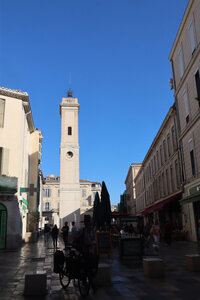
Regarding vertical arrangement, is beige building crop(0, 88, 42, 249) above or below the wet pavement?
above

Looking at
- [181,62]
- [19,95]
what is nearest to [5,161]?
[19,95]

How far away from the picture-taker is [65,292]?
649 cm

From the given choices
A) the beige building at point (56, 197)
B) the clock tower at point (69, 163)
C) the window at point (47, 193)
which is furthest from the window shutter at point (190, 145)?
the window at point (47, 193)

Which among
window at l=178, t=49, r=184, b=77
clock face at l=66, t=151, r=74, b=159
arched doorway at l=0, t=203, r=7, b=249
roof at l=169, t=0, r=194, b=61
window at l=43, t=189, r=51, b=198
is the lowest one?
arched doorway at l=0, t=203, r=7, b=249

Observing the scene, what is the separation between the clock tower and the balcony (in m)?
26.4

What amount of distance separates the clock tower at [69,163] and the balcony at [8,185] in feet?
86.7

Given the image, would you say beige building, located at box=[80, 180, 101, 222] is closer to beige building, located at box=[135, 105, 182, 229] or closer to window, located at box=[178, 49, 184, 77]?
beige building, located at box=[135, 105, 182, 229]

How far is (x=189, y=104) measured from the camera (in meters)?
21.2

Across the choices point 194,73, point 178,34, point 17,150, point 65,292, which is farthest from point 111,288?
point 178,34

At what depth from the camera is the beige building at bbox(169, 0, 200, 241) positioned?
770 inches

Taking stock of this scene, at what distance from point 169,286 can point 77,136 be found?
144ft

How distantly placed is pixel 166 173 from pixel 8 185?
1832 cm

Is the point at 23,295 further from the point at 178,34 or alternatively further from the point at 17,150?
the point at 178,34

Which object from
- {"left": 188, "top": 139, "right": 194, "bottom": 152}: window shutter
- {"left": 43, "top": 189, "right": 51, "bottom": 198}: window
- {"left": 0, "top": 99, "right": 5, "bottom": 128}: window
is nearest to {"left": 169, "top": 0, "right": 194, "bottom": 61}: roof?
{"left": 188, "top": 139, "right": 194, "bottom": 152}: window shutter
